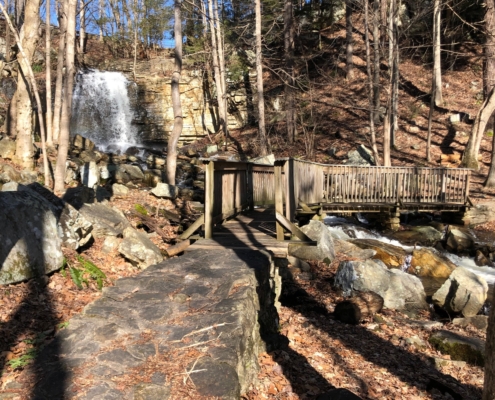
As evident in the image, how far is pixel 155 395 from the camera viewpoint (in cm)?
286

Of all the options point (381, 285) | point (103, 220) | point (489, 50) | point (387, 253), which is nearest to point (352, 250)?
point (387, 253)

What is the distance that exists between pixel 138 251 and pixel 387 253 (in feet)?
23.2

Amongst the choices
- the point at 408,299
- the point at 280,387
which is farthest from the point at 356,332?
the point at 280,387

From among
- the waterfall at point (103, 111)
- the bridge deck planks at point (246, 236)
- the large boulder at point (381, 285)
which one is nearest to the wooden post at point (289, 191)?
the bridge deck planks at point (246, 236)

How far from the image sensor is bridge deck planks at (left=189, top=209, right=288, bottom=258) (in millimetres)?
6664

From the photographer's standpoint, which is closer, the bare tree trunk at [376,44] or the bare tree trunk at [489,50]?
the bare tree trunk at [376,44]

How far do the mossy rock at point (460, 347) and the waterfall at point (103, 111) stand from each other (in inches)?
880

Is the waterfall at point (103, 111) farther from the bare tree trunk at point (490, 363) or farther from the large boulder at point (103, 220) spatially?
the bare tree trunk at point (490, 363)

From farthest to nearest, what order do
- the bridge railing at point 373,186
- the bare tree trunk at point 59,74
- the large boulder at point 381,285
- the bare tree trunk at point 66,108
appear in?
the bare tree trunk at point 59,74 < the bridge railing at point 373,186 < the bare tree trunk at point 66,108 < the large boulder at point 381,285

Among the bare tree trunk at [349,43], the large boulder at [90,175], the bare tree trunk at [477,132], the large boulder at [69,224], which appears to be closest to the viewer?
the large boulder at [69,224]

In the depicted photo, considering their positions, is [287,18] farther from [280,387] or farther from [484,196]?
[280,387]

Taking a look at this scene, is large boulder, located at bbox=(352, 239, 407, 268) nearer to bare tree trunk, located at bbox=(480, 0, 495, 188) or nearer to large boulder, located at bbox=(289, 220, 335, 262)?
large boulder, located at bbox=(289, 220, 335, 262)

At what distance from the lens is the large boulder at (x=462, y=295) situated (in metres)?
7.90

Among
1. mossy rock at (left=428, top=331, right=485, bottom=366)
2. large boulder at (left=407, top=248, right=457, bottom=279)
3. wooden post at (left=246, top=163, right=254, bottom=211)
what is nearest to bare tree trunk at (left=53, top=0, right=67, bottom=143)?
wooden post at (left=246, top=163, right=254, bottom=211)
